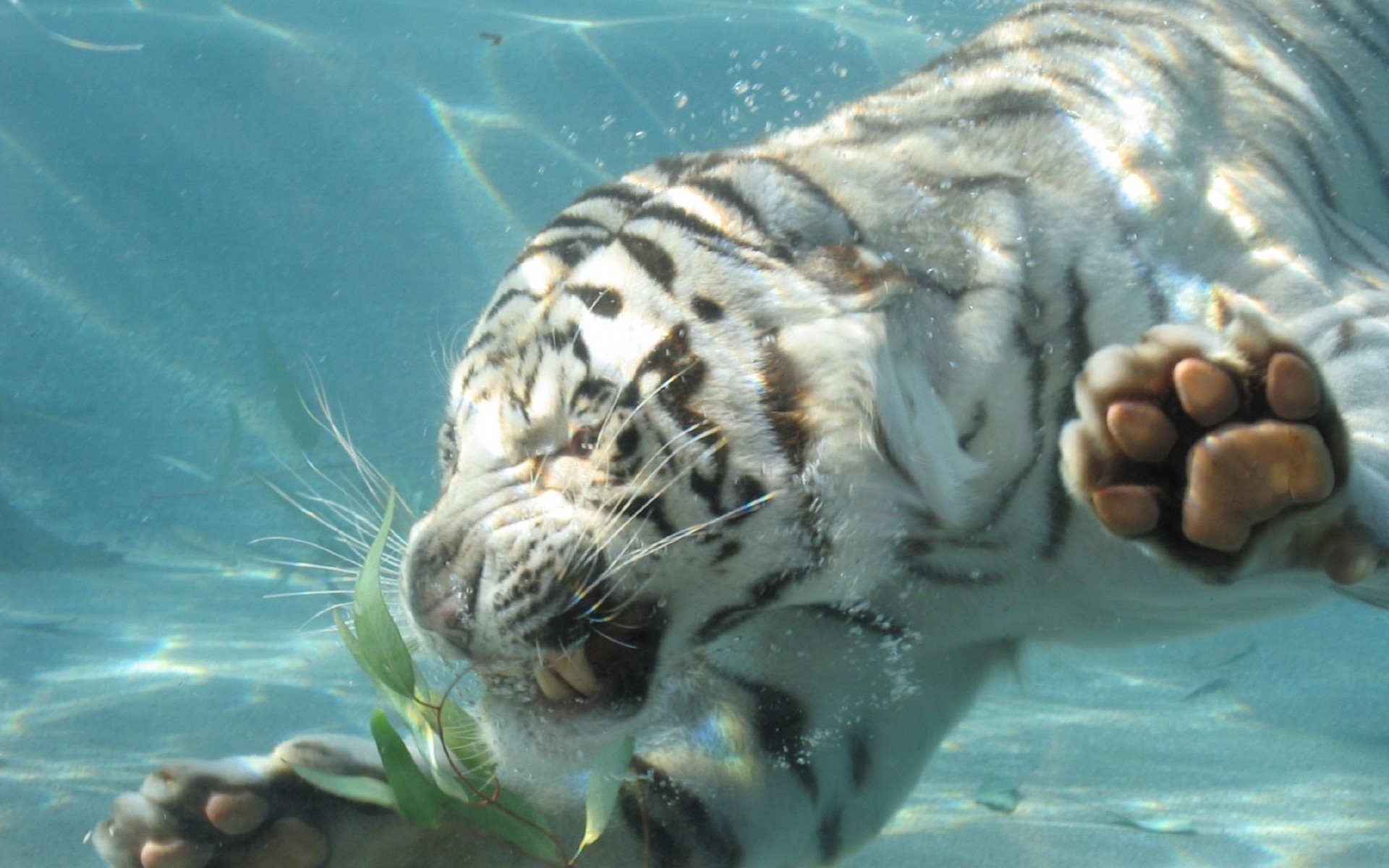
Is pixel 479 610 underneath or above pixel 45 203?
underneath

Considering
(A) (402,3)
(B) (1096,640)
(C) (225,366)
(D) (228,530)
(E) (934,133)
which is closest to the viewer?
(E) (934,133)

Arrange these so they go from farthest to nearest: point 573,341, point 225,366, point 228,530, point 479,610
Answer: point 225,366 < point 228,530 < point 573,341 < point 479,610

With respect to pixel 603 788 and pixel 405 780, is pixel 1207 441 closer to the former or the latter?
pixel 603 788

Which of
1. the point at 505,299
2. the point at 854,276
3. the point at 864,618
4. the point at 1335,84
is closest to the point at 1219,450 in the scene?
the point at 854,276

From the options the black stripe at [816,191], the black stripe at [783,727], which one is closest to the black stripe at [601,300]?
the black stripe at [816,191]

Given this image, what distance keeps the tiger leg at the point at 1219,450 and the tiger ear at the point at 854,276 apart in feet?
1.31

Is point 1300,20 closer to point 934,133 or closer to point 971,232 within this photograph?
point 934,133

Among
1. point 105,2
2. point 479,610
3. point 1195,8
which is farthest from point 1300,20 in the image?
point 105,2

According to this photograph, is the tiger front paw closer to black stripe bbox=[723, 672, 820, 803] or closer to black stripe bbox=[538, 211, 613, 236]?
black stripe bbox=[723, 672, 820, 803]

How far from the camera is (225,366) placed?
9.72m

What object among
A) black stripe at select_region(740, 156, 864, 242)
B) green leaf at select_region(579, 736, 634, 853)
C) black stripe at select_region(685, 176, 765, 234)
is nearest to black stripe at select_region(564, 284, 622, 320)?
black stripe at select_region(685, 176, 765, 234)

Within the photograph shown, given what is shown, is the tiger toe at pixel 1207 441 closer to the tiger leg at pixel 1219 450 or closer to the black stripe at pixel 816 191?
the tiger leg at pixel 1219 450

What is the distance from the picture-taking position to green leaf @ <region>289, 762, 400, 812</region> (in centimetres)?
155

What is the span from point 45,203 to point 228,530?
3.72 m
